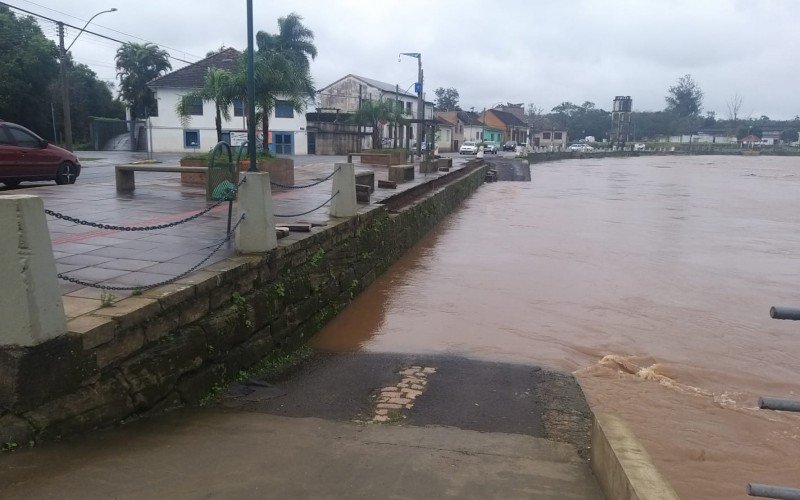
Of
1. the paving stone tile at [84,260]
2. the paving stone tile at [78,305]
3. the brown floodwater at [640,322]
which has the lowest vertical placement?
the brown floodwater at [640,322]

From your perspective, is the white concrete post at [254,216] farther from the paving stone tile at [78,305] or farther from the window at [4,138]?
the window at [4,138]

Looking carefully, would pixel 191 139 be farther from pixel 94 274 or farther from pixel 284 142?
pixel 94 274

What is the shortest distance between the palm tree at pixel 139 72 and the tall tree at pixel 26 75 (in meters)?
10.3

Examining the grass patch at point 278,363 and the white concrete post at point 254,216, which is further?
the white concrete post at point 254,216

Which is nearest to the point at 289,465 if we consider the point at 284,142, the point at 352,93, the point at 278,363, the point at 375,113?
the point at 278,363

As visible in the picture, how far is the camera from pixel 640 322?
9.42 meters

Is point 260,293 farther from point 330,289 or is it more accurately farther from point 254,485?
point 254,485

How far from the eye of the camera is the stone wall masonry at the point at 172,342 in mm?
3771

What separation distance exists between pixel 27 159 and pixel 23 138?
17.7 inches

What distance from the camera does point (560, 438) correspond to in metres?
4.92

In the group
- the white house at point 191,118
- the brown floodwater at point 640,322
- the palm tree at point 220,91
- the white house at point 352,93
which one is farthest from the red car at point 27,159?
the white house at point 352,93

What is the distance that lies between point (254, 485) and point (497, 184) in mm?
34455

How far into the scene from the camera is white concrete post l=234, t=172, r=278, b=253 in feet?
21.6

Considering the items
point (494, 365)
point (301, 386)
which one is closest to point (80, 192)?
point (301, 386)
